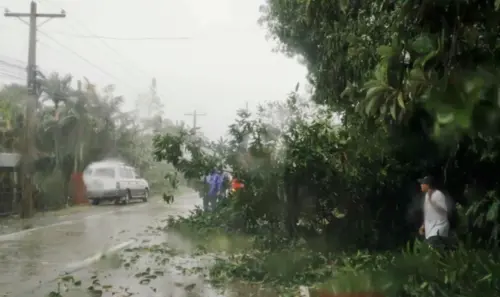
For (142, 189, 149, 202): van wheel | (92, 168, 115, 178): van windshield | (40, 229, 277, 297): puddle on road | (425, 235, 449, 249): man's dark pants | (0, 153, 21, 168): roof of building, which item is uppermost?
(0, 153, 21, 168): roof of building

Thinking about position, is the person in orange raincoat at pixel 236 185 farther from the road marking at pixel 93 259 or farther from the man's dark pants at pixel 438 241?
the man's dark pants at pixel 438 241

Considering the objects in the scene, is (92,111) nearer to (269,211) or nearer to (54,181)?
(54,181)

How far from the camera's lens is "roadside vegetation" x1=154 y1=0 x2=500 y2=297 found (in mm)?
4773

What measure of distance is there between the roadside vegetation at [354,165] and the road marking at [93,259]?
1671 mm

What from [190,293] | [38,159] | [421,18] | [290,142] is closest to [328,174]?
[290,142]

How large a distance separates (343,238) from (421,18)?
7.34 meters

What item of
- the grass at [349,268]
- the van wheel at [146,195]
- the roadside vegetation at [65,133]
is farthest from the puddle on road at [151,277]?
the van wheel at [146,195]

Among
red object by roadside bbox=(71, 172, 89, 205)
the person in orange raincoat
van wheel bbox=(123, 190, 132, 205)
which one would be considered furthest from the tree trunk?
the person in orange raincoat

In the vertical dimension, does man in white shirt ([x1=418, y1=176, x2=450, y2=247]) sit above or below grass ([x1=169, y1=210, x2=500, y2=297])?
above

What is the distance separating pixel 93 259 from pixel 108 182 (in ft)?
52.2

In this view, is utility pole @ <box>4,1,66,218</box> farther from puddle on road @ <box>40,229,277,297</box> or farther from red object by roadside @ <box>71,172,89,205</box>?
puddle on road @ <box>40,229,277,297</box>

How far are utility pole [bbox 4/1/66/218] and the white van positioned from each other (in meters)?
4.14

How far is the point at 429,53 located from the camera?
426 centimetres

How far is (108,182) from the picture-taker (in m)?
26.8
